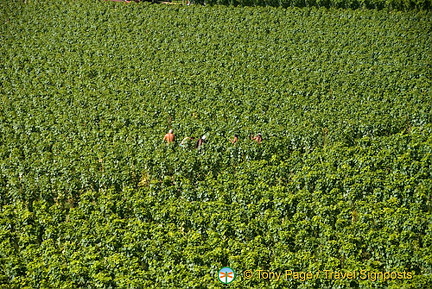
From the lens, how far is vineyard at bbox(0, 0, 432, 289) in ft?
54.2

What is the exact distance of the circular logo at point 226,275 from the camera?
15.6 metres

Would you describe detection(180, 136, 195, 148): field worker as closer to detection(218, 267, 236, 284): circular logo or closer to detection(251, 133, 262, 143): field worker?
detection(251, 133, 262, 143): field worker

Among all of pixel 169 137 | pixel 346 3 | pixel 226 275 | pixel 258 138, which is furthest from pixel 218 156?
pixel 346 3

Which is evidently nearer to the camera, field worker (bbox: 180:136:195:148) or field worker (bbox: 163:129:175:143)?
field worker (bbox: 180:136:195:148)

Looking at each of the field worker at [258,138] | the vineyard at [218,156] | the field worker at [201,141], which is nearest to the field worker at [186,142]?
the field worker at [201,141]

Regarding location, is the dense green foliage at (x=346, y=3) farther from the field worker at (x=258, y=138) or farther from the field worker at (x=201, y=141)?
the field worker at (x=201, y=141)

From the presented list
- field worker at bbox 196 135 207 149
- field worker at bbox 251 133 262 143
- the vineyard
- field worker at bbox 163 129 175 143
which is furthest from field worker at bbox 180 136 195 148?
field worker at bbox 251 133 262 143

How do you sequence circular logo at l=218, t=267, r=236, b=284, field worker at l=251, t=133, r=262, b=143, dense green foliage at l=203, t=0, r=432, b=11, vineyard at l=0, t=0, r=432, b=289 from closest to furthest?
circular logo at l=218, t=267, r=236, b=284 → vineyard at l=0, t=0, r=432, b=289 → field worker at l=251, t=133, r=262, b=143 → dense green foliage at l=203, t=0, r=432, b=11

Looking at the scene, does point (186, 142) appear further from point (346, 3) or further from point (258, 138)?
point (346, 3)

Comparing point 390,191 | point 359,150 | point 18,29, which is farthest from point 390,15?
point 18,29

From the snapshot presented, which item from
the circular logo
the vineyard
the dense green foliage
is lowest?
the circular logo

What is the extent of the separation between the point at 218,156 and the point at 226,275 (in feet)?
27.6

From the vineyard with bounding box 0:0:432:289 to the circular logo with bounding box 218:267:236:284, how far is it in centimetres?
18

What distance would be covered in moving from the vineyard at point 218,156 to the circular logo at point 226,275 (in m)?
0.18
